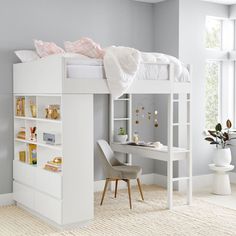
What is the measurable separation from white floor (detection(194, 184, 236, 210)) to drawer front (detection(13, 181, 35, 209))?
2181 millimetres

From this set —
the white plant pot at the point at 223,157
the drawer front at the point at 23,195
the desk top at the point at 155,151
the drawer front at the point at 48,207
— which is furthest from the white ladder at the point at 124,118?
the drawer front at the point at 48,207

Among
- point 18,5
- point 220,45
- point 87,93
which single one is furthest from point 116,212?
point 220,45

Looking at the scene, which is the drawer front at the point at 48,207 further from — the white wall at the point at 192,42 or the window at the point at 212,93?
the window at the point at 212,93

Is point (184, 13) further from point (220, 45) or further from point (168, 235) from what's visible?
point (168, 235)

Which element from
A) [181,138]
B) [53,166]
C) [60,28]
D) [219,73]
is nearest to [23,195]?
[53,166]

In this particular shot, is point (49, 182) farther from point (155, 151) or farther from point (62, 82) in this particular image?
point (155, 151)

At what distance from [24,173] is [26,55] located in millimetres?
1359

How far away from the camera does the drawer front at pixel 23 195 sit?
474cm

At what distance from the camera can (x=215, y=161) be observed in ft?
A: 19.1

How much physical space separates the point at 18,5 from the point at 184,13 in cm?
225

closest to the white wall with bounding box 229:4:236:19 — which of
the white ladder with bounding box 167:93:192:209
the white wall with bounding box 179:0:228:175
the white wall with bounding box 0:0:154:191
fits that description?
the white wall with bounding box 179:0:228:175

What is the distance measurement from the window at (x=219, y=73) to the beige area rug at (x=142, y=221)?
1.73m

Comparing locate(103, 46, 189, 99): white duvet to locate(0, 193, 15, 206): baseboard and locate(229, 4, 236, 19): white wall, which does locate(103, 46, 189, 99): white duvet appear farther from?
locate(229, 4, 236, 19): white wall

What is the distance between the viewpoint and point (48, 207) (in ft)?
14.4
